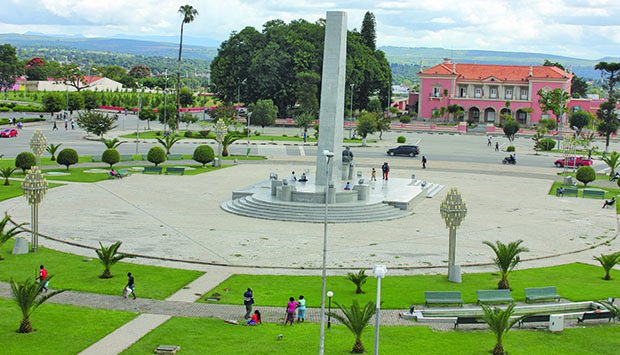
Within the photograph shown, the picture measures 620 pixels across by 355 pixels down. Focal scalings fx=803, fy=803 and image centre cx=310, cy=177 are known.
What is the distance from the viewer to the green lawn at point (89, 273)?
2828cm

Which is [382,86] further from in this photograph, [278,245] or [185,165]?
[278,245]

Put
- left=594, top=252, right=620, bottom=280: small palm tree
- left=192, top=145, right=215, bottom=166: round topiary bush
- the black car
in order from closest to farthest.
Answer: left=594, top=252, right=620, bottom=280: small palm tree → left=192, top=145, right=215, bottom=166: round topiary bush → the black car

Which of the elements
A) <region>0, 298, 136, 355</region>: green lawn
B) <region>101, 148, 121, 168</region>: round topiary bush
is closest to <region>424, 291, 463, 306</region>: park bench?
<region>0, 298, 136, 355</region>: green lawn

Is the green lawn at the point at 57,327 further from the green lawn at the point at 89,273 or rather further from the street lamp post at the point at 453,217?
the street lamp post at the point at 453,217

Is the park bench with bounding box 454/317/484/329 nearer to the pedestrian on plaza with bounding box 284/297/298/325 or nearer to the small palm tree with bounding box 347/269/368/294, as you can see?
the small palm tree with bounding box 347/269/368/294

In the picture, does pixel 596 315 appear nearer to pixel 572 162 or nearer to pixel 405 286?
pixel 405 286

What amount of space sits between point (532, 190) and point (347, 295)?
105 feet

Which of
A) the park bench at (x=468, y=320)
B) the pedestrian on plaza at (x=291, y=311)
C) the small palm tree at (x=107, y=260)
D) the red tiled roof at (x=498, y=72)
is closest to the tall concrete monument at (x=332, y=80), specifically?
the small palm tree at (x=107, y=260)

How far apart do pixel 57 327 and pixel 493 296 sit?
1436 cm

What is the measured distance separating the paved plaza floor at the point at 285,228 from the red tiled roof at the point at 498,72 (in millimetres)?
71744

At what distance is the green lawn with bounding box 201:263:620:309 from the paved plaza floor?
2045 mm

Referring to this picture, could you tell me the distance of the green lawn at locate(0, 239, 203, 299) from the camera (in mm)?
28281

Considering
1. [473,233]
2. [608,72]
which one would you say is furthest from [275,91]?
[473,233]

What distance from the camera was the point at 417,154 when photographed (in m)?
79.8
